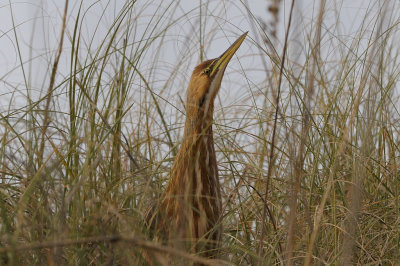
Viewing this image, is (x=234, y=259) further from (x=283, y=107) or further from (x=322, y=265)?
(x=283, y=107)

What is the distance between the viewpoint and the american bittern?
165 centimetres

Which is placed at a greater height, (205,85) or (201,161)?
(205,85)

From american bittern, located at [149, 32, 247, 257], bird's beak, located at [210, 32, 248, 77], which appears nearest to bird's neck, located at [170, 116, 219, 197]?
american bittern, located at [149, 32, 247, 257]

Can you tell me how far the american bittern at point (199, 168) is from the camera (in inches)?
64.8

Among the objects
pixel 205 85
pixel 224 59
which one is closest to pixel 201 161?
pixel 205 85

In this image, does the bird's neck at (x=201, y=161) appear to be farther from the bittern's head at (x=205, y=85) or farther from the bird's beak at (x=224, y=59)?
the bird's beak at (x=224, y=59)

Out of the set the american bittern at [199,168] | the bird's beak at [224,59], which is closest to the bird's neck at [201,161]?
the american bittern at [199,168]

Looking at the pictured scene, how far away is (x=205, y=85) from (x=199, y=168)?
31 cm

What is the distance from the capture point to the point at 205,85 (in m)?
1.91

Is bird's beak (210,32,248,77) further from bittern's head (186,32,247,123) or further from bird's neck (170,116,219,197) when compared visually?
bird's neck (170,116,219,197)

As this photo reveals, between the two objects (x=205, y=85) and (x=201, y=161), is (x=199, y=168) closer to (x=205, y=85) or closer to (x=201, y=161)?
(x=201, y=161)

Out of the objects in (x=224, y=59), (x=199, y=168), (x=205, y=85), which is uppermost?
A: (x=224, y=59)

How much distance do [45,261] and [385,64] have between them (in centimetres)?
145

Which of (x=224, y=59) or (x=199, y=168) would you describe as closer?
(x=199, y=168)
